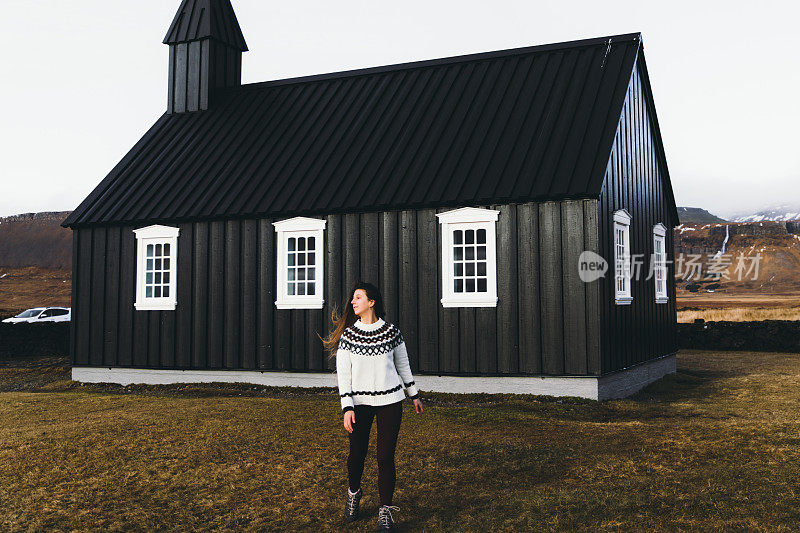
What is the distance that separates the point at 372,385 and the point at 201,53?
17.4 metres

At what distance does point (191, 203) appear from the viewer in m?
16.5

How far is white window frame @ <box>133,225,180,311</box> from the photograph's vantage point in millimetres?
16438

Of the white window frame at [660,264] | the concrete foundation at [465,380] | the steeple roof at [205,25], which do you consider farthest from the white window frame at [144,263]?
the white window frame at [660,264]

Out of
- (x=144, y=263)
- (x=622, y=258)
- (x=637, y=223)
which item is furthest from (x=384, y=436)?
(x=144, y=263)

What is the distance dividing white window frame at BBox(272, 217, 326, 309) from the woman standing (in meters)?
8.72

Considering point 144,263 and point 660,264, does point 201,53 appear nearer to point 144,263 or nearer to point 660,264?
point 144,263

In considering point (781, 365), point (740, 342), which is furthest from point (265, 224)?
point (740, 342)

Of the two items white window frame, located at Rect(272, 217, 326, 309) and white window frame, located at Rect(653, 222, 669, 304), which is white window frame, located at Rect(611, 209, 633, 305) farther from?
white window frame, located at Rect(272, 217, 326, 309)

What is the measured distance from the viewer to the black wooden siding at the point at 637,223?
1357 centimetres

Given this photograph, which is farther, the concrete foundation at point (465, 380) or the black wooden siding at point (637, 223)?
the black wooden siding at point (637, 223)

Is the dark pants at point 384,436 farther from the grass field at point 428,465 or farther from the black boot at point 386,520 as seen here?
the grass field at point 428,465

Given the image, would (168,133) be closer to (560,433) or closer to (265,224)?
(265,224)

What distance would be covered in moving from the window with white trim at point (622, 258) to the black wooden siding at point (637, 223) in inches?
8.0

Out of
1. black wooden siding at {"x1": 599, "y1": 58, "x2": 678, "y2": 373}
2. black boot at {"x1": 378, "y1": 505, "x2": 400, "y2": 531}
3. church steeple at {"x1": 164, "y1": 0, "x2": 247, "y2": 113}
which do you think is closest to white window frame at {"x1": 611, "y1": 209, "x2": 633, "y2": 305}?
black wooden siding at {"x1": 599, "y1": 58, "x2": 678, "y2": 373}
